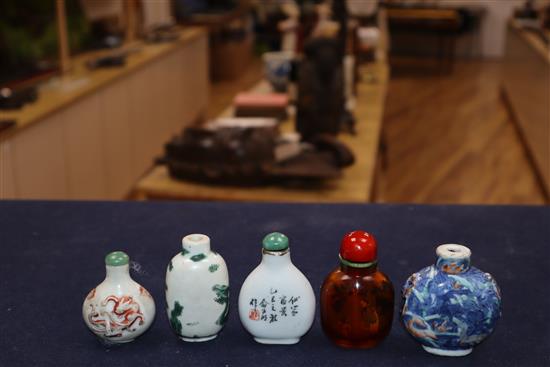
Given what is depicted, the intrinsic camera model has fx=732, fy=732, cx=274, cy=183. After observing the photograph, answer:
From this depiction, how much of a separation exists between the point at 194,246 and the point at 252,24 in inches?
321

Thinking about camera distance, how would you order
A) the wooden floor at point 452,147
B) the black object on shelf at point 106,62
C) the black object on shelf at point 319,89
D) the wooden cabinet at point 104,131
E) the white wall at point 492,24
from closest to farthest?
the black object on shelf at point 319,89 < the wooden cabinet at point 104,131 < the black object on shelf at point 106,62 < the wooden floor at point 452,147 < the white wall at point 492,24

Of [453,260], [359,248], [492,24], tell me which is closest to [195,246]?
[359,248]

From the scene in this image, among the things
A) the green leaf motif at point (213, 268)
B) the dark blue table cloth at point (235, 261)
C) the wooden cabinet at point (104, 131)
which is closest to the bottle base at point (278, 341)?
the dark blue table cloth at point (235, 261)

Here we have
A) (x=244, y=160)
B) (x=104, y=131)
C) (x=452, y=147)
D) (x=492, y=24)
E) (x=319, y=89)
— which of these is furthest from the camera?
(x=492, y=24)

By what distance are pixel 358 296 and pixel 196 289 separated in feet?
0.70

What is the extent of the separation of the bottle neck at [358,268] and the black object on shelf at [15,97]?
222 cm

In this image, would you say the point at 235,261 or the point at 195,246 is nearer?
the point at 195,246

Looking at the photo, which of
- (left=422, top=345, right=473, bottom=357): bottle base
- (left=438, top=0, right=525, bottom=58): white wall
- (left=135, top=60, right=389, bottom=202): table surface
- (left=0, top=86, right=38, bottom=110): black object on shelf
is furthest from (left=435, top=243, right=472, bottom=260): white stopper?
(left=438, top=0, right=525, bottom=58): white wall

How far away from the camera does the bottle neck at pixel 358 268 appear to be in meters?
0.96

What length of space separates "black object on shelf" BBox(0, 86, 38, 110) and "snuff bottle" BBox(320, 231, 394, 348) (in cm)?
221

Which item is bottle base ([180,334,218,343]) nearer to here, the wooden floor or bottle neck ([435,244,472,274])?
bottle neck ([435,244,472,274])

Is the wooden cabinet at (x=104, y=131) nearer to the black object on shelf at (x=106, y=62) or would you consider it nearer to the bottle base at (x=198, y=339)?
the black object on shelf at (x=106, y=62)

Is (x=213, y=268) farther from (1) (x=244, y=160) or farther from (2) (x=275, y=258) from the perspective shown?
(1) (x=244, y=160)

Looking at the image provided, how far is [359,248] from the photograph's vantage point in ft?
3.11
